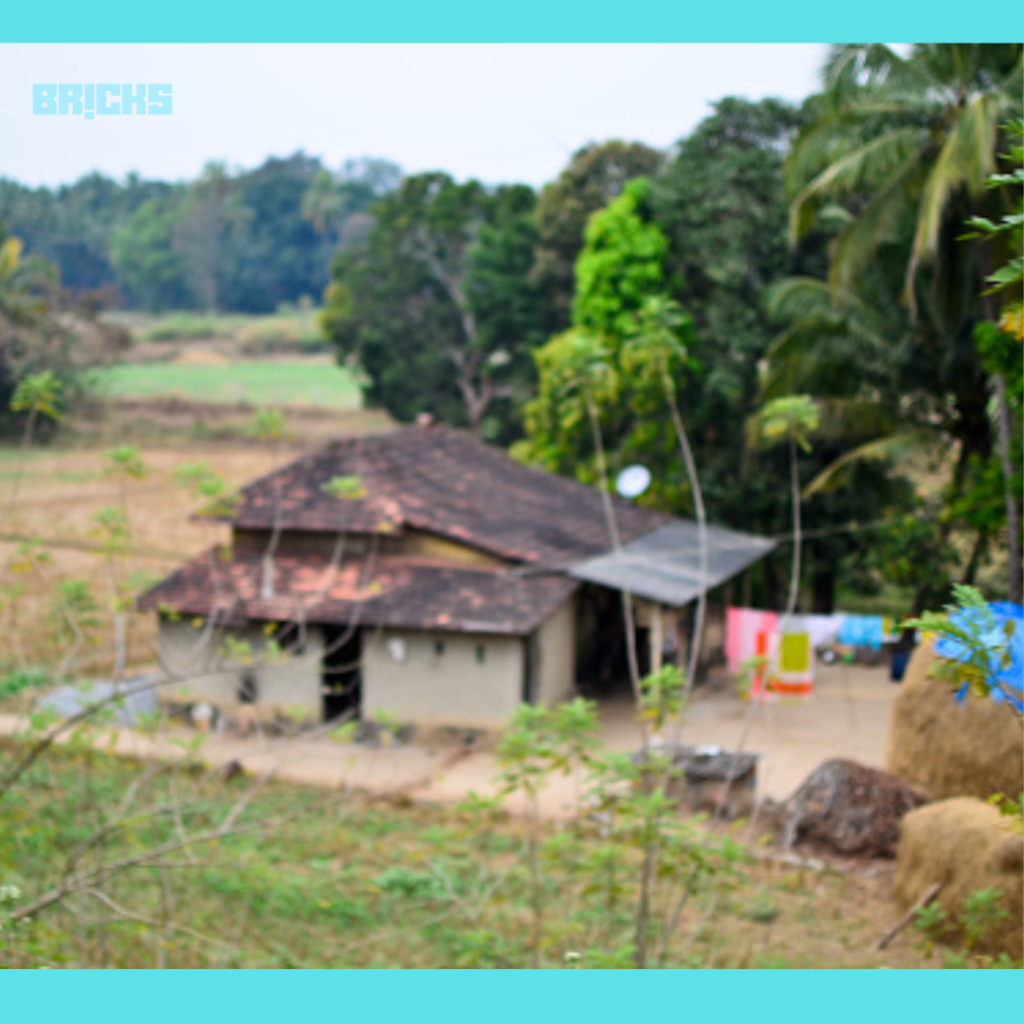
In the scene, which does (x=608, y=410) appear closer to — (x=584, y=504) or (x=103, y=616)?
(x=584, y=504)

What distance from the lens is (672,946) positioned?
20.7 feet

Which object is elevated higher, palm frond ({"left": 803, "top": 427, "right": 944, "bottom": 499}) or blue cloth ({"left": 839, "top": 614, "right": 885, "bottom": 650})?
palm frond ({"left": 803, "top": 427, "right": 944, "bottom": 499})

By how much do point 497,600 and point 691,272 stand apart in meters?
5.98

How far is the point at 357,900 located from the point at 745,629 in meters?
6.46

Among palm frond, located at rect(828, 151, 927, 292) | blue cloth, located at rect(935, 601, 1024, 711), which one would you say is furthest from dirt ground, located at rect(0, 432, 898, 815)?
blue cloth, located at rect(935, 601, 1024, 711)

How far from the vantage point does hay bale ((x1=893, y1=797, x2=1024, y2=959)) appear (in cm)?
612

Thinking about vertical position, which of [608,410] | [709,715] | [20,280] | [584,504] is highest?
[20,280]

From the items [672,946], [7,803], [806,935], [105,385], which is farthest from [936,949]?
[105,385]

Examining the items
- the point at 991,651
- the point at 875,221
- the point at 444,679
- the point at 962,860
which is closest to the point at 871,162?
the point at 875,221

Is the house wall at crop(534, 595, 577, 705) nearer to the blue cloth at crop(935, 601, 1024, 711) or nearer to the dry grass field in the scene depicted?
the dry grass field

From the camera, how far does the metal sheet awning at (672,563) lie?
11.3 m

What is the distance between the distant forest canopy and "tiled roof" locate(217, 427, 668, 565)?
2.22 m

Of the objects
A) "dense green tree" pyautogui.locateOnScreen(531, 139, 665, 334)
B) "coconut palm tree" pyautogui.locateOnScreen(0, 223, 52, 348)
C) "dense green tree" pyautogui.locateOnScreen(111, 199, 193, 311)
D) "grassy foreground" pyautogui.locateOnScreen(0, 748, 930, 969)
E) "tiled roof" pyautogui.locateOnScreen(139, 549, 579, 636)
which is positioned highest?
"dense green tree" pyautogui.locateOnScreen(531, 139, 665, 334)

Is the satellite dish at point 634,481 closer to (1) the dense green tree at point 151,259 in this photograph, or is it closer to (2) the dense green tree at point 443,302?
(1) the dense green tree at point 151,259
